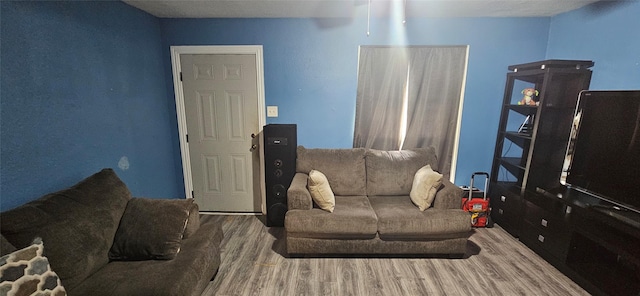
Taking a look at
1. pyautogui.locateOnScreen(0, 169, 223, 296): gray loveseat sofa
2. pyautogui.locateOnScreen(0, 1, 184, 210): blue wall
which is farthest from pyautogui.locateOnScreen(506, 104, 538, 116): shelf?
pyautogui.locateOnScreen(0, 1, 184, 210): blue wall

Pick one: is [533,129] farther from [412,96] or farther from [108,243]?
[108,243]

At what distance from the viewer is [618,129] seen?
6.40 feet

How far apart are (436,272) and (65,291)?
2.44 m

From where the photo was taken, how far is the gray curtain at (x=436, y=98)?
9.63ft

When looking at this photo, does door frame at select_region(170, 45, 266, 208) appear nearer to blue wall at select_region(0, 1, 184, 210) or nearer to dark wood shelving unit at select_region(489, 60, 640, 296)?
blue wall at select_region(0, 1, 184, 210)

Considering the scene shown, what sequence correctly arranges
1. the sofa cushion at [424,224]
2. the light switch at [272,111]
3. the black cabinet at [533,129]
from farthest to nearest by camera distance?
1. the light switch at [272,111]
2. the black cabinet at [533,129]
3. the sofa cushion at [424,224]

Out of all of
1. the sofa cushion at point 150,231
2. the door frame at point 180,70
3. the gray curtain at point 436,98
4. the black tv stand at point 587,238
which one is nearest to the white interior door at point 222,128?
the door frame at point 180,70

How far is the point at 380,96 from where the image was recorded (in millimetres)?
3049

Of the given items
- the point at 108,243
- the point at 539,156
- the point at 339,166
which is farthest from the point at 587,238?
the point at 108,243

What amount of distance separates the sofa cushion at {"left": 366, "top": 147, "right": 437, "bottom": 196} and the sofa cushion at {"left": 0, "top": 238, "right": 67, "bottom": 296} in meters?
2.42

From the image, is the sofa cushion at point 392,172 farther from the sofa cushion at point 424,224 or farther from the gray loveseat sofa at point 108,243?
the gray loveseat sofa at point 108,243

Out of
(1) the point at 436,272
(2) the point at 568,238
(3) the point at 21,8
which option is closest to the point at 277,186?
(1) the point at 436,272

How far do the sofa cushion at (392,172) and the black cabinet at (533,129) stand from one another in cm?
94

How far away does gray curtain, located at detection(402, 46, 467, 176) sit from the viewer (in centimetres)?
294
